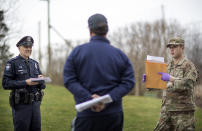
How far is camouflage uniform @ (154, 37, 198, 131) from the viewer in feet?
11.9

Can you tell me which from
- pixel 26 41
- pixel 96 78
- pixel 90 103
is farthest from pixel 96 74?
pixel 26 41

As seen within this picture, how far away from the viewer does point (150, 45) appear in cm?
2302

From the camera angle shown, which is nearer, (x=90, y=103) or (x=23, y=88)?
(x=90, y=103)

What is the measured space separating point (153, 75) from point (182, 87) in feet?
1.96

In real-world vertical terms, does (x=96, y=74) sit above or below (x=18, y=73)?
above

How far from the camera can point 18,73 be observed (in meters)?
3.93

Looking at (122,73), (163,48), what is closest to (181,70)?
(122,73)

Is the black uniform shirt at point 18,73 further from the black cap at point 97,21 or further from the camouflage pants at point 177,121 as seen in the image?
the camouflage pants at point 177,121

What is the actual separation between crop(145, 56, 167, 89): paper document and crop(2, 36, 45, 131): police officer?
72.9 inches

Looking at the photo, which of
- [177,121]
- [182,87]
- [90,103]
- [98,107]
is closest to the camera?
[90,103]

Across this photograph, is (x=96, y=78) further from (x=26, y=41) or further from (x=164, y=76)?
(x=26, y=41)

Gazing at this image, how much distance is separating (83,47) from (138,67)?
20.7 meters

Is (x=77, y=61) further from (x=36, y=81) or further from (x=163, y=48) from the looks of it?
(x=163, y=48)

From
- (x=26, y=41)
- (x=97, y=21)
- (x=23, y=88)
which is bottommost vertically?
(x=23, y=88)
